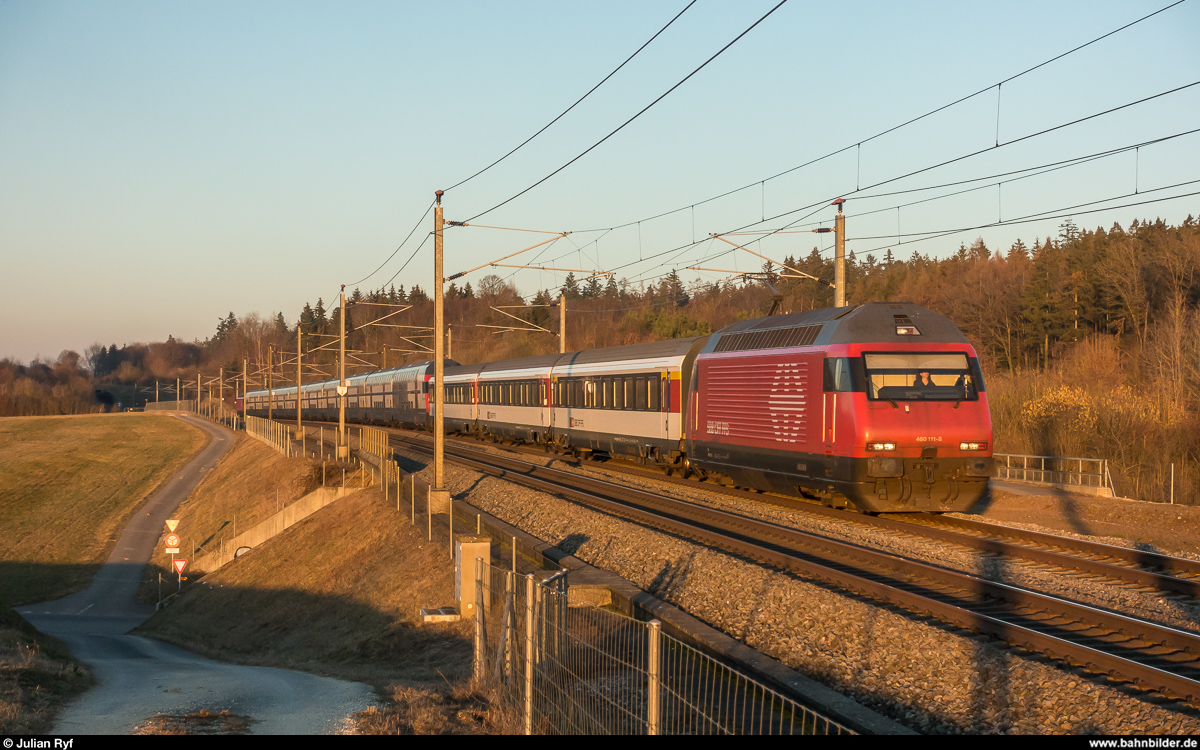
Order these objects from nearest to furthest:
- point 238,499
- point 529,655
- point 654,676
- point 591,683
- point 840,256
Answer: point 654,676
point 529,655
point 591,683
point 840,256
point 238,499

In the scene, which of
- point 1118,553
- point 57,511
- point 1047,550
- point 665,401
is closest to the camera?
point 1118,553

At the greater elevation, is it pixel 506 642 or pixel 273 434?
pixel 506 642

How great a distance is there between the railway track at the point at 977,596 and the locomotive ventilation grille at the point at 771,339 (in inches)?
140

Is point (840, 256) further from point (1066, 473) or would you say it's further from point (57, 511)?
point (57, 511)

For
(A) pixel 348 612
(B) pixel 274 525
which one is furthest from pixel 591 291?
(A) pixel 348 612

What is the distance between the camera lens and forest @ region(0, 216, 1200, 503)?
2931cm

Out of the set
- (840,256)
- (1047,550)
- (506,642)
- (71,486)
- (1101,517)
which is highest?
(840,256)

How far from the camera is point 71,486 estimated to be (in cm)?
6756

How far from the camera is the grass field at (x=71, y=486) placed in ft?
162

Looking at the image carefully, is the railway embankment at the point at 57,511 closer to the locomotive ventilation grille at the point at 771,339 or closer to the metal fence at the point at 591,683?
the metal fence at the point at 591,683

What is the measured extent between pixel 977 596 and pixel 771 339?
859cm

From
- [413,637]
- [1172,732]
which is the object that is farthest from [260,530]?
[1172,732]

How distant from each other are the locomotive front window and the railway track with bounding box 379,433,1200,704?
244 cm
